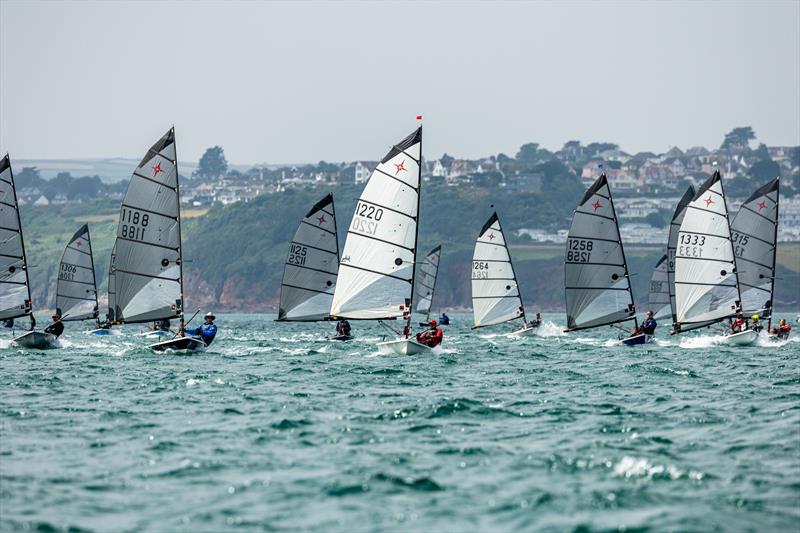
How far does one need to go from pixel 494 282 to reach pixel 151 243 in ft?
101

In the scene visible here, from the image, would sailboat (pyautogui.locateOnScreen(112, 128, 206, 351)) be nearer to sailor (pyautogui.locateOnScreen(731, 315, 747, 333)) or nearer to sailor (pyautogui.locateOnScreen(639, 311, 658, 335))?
sailor (pyautogui.locateOnScreen(639, 311, 658, 335))

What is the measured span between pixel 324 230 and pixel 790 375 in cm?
2966

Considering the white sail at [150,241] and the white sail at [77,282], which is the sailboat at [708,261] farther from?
the white sail at [77,282]

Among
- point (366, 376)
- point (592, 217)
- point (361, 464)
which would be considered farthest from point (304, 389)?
point (592, 217)

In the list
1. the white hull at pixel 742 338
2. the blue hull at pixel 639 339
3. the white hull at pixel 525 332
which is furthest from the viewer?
the white hull at pixel 525 332

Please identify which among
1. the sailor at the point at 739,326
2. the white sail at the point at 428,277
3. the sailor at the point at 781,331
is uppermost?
the white sail at the point at 428,277

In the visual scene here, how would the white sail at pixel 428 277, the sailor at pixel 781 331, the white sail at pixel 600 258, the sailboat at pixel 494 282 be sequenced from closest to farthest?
the sailor at pixel 781 331, the white sail at pixel 600 258, the sailboat at pixel 494 282, the white sail at pixel 428 277

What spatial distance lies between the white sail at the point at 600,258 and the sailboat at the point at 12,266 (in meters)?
24.9

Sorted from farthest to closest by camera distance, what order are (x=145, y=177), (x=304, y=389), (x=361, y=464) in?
(x=145, y=177)
(x=304, y=389)
(x=361, y=464)

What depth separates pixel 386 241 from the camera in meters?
49.5

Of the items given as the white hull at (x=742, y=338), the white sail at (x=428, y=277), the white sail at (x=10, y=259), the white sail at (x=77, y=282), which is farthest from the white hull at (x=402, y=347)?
the white sail at (x=428, y=277)

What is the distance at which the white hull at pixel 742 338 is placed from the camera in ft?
184

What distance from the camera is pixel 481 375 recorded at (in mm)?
41656

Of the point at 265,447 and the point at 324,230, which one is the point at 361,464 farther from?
the point at 324,230
